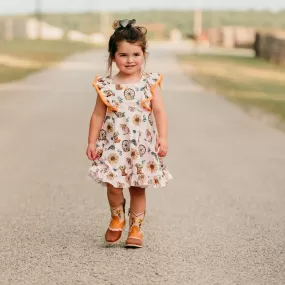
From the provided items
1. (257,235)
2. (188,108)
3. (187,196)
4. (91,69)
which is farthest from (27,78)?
(257,235)

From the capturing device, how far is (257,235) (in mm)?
6039

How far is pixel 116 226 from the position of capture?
18.7 ft

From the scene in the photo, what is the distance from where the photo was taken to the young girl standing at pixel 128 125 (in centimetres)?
554

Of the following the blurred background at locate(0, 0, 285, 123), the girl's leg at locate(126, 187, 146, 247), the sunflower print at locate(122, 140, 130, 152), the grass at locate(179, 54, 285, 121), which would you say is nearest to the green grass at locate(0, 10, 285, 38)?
the blurred background at locate(0, 0, 285, 123)

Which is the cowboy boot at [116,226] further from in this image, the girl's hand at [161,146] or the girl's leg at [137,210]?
the girl's hand at [161,146]

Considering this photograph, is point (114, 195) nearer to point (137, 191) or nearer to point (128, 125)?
point (137, 191)

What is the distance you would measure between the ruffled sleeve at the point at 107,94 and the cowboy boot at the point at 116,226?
0.64 metres

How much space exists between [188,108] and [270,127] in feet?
10.7

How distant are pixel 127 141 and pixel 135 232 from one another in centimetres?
56

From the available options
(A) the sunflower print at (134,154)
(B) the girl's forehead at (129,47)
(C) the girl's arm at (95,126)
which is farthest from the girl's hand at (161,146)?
(B) the girl's forehead at (129,47)

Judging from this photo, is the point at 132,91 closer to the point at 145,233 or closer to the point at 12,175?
the point at 145,233

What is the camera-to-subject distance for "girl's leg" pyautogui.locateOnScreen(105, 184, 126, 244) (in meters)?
5.67

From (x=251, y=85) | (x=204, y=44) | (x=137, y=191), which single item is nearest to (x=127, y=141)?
(x=137, y=191)

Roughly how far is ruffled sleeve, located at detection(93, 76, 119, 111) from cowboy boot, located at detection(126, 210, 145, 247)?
695 mm
